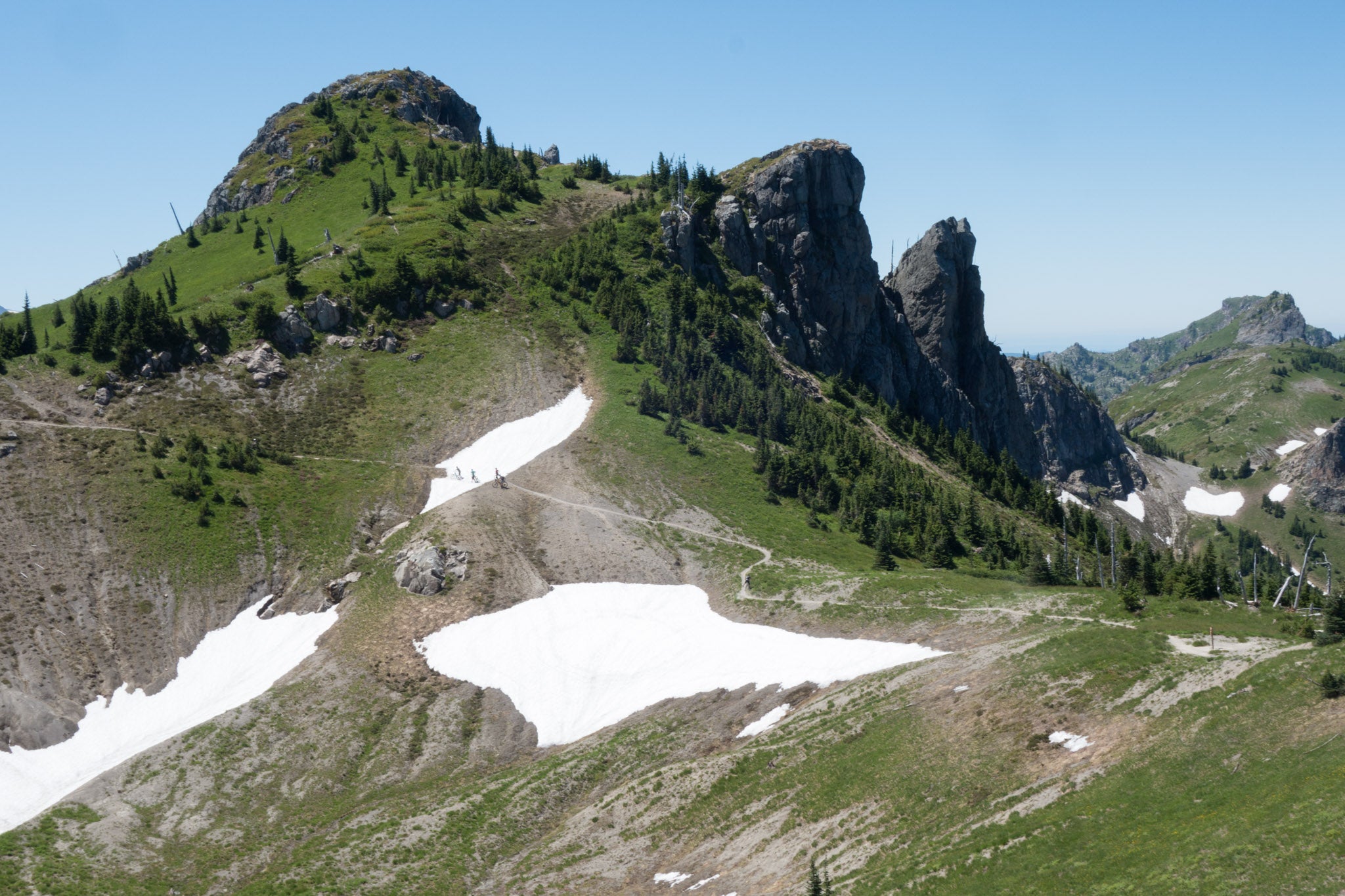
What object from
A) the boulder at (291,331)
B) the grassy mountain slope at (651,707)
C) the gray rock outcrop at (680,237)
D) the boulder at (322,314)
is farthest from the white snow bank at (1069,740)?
the gray rock outcrop at (680,237)

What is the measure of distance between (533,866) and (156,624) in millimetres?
44800

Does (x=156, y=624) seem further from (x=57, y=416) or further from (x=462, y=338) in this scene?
(x=462, y=338)

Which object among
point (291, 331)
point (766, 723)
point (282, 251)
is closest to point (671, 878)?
point (766, 723)

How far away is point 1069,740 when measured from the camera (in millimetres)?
35469

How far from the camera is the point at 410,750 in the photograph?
2153 inches

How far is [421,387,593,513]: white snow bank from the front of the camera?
90.3 m

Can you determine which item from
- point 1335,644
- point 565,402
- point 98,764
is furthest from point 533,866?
point 565,402

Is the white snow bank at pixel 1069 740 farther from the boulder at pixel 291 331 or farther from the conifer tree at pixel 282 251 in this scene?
the conifer tree at pixel 282 251

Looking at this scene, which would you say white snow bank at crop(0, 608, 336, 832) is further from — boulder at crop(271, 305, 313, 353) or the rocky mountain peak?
the rocky mountain peak

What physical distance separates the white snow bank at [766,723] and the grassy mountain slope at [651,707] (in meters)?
1.38

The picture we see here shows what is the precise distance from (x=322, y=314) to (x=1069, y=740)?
350 ft

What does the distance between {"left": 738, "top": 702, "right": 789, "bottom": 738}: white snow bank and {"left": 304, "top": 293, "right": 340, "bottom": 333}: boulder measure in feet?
293

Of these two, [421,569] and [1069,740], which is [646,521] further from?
[1069,740]

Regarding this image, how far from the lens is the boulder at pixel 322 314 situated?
11162cm
